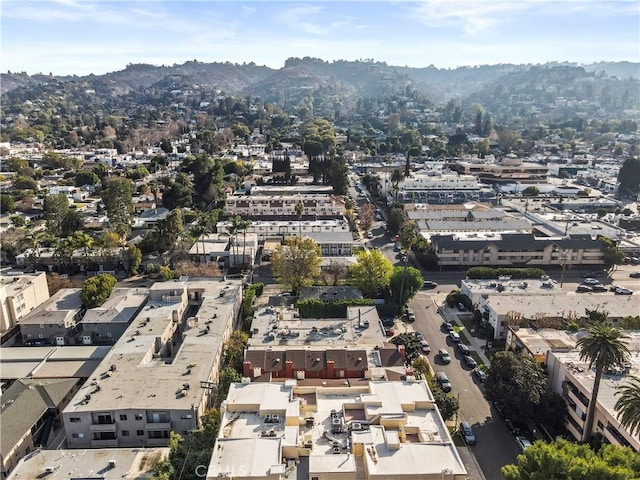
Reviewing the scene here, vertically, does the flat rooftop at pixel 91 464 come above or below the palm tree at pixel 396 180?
below

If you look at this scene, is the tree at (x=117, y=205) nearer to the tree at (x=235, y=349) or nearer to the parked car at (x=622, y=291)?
the tree at (x=235, y=349)

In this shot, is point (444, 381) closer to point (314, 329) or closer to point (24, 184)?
point (314, 329)

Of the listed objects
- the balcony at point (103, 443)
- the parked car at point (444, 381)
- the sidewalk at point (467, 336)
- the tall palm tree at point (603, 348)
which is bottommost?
the sidewalk at point (467, 336)

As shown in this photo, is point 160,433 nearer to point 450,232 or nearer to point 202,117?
point 450,232

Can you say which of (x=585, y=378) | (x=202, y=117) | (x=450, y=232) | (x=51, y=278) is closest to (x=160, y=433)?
(x=585, y=378)

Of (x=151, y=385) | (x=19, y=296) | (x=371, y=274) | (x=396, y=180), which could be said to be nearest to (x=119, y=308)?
(x=19, y=296)

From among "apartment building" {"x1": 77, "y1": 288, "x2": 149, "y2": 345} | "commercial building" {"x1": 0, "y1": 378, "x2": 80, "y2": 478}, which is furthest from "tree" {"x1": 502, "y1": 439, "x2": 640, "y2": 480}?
"apartment building" {"x1": 77, "y1": 288, "x2": 149, "y2": 345}

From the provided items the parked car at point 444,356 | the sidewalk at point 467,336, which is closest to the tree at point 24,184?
the sidewalk at point 467,336
